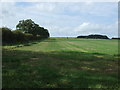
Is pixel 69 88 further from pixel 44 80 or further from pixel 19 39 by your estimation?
pixel 19 39

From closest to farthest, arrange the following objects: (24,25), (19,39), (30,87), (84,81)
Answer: (30,87) → (84,81) → (19,39) → (24,25)

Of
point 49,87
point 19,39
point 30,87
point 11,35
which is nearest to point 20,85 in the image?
point 30,87

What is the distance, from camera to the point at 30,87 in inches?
256

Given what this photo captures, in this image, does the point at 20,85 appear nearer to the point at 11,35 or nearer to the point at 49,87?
the point at 49,87

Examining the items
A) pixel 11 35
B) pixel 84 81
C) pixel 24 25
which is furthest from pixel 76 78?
pixel 24 25

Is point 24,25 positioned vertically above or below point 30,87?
above

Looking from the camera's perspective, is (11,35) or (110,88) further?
(11,35)

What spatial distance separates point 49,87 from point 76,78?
1762mm

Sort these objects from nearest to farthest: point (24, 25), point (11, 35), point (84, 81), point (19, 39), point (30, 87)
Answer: point (30, 87)
point (84, 81)
point (11, 35)
point (19, 39)
point (24, 25)

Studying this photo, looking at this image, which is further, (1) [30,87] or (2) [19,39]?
(2) [19,39]

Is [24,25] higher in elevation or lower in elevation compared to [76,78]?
higher

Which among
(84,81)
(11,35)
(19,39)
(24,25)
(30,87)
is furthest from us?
(24,25)

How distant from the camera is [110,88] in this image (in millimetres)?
6730

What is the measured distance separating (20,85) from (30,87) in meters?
0.42
